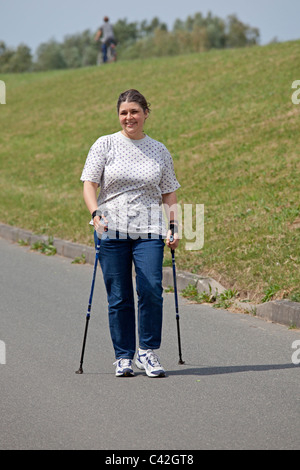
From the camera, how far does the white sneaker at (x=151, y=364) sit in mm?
5977

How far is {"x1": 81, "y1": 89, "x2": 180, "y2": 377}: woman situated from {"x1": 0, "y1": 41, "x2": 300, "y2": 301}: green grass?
8.55 ft

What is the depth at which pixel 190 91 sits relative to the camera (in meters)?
25.7

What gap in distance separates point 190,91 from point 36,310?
18.2m

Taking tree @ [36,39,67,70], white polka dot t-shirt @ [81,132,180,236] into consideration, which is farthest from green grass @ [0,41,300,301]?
tree @ [36,39,67,70]

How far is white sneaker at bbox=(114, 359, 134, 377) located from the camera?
600 centimetres

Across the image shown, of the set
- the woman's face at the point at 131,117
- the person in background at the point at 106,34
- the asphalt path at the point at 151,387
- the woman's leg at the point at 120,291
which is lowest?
the asphalt path at the point at 151,387

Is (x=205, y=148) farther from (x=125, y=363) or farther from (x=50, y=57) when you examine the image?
(x=50, y=57)

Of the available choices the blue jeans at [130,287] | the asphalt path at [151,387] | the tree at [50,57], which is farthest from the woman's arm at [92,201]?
the tree at [50,57]

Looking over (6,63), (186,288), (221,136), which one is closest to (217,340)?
(186,288)

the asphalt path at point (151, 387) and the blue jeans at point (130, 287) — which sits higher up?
the blue jeans at point (130, 287)

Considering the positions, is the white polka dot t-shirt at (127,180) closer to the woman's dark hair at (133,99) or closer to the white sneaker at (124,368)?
the woman's dark hair at (133,99)

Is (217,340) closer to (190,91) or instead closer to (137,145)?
(137,145)

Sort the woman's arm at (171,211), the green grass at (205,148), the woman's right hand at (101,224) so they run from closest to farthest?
the woman's right hand at (101,224) < the woman's arm at (171,211) < the green grass at (205,148)

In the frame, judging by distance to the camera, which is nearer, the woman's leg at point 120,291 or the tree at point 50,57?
the woman's leg at point 120,291
